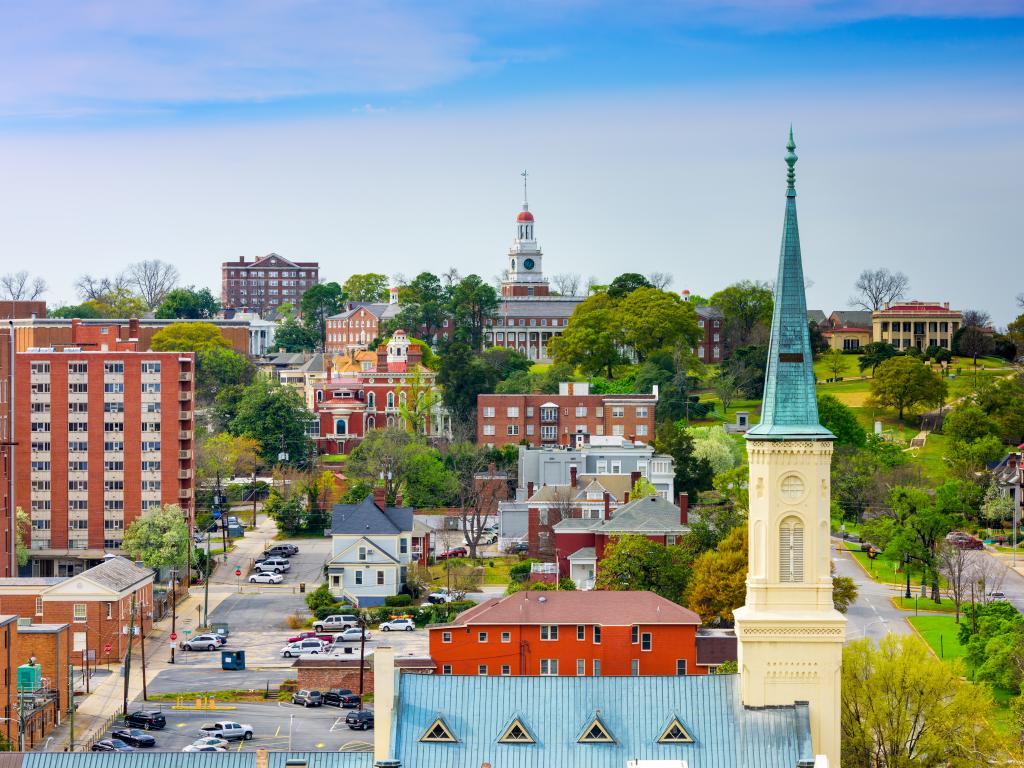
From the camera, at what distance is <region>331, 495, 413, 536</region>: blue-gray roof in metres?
115

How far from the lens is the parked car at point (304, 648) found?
9625 centimetres

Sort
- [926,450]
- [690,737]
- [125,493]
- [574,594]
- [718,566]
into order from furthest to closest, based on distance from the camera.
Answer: [926,450] < [125,493] < [718,566] < [574,594] < [690,737]

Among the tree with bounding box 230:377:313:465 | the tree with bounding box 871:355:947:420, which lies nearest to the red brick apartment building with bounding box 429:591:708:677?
the tree with bounding box 230:377:313:465

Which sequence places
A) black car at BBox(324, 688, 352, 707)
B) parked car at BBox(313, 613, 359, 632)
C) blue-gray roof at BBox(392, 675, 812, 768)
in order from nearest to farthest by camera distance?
1. blue-gray roof at BBox(392, 675, 812, 768)
2. black car at BBox(324, 688, 352, 707)
3. parked car at BBox(313, 613, 359, 632)

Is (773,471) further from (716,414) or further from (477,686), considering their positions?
(716,414)

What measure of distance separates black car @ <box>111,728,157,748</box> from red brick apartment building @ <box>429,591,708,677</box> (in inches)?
539

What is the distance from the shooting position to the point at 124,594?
9800cm

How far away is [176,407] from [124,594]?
97.1 ft

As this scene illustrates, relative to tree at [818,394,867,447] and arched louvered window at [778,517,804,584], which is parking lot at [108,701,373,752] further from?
tree at [818,394,867,447]

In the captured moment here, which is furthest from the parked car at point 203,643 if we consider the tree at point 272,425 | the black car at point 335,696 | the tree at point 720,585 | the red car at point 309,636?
the tree at point 272,425

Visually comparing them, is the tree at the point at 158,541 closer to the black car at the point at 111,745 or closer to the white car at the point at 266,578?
the white car at the point at 266,578

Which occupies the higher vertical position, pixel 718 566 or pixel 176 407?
pixel 176 407

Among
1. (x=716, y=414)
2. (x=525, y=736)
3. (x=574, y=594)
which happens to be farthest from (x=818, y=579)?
(x=716, y=414)

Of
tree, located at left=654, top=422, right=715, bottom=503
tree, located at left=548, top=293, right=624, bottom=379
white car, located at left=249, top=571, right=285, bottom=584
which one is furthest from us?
tree, located at left=548, top=293, right=624, bottom=379
